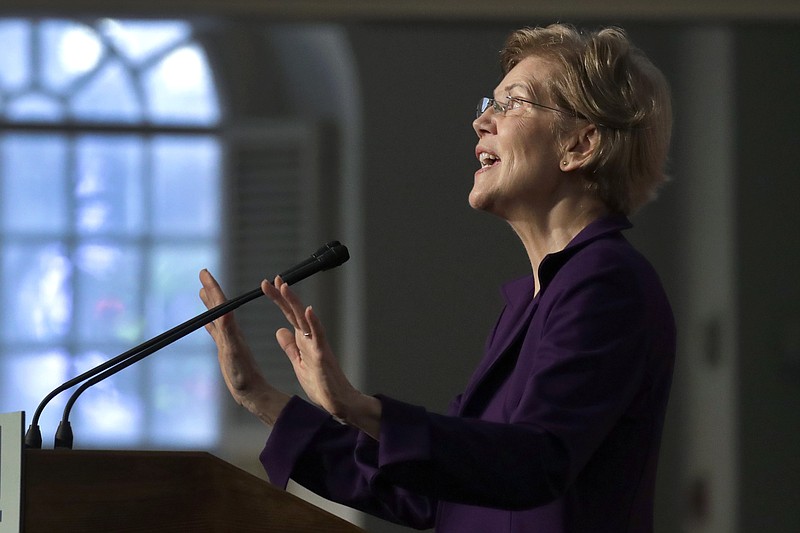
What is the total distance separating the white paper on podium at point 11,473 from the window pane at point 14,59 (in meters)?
3.94

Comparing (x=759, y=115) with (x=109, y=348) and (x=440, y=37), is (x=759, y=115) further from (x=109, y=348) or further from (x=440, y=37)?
(x=109, y=348)

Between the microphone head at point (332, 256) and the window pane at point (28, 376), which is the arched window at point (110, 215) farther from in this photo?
the microphone head at point (332, 256)

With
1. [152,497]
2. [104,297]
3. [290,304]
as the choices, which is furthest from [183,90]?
[152,497]

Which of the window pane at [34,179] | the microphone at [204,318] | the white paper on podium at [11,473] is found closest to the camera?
the white paper on podium at [11,473]

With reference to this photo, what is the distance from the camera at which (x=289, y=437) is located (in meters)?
1.67

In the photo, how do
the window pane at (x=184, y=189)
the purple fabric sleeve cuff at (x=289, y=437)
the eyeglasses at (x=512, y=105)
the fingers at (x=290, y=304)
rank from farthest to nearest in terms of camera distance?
the window pane at (x=184, y=189) → the eyeglasses at (x=512, y=105) → the purple fabric sleeve cuff at (x=289, y=437) → the fingers at (x=290, y=304)

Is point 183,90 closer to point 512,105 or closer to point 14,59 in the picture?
point 14,59

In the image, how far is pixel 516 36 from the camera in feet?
6.09

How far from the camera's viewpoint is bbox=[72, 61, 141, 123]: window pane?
4.85 meters

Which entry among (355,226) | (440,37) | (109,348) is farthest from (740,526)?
(109,348)

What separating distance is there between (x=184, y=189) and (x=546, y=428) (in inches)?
151

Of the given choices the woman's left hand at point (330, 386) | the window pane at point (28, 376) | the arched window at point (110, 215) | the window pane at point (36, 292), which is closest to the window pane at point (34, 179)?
the arched window at point (110, 215)

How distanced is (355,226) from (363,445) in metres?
3.10

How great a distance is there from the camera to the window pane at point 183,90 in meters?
4.94
